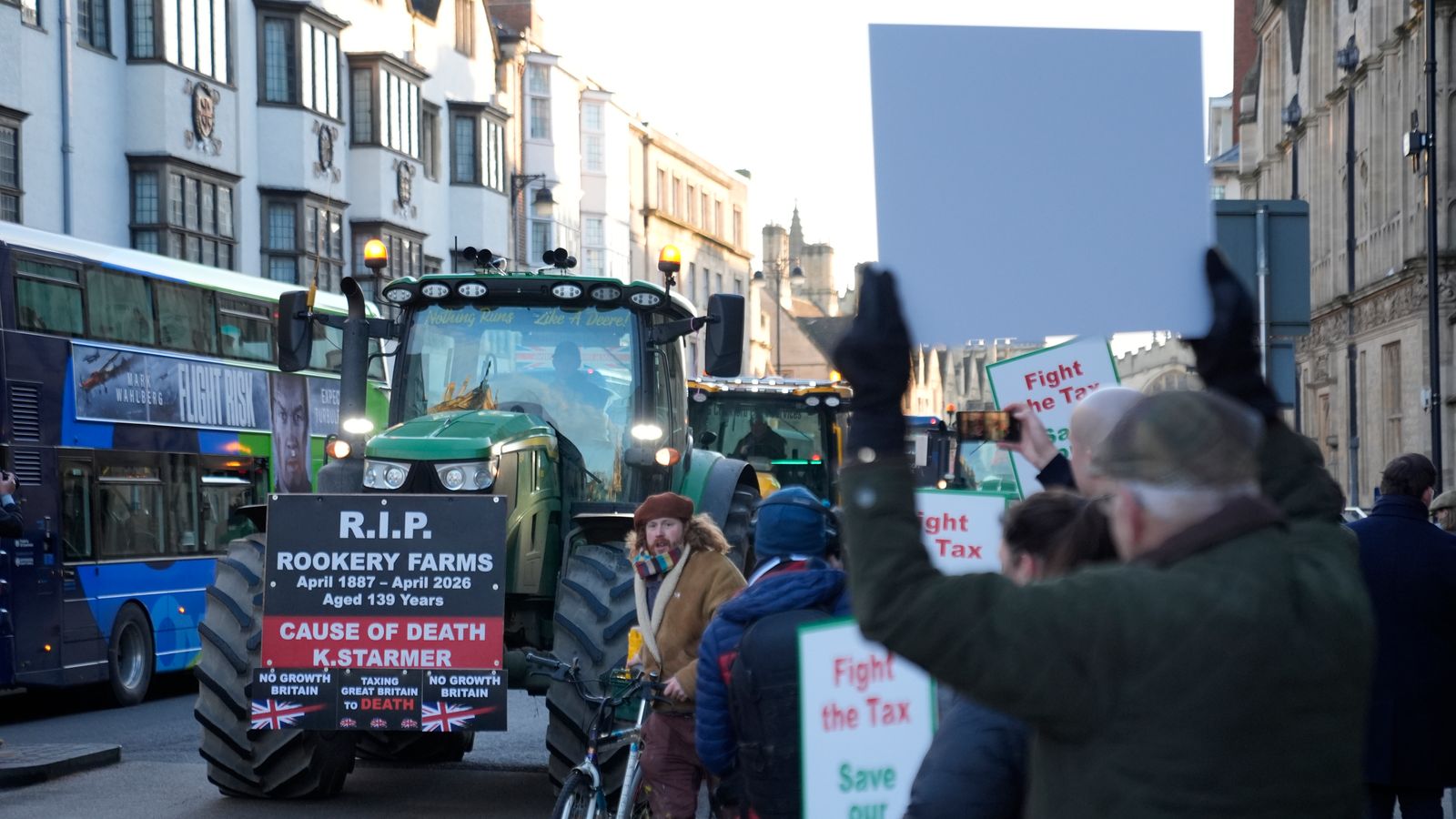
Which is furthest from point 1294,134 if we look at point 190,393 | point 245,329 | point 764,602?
point 764,602

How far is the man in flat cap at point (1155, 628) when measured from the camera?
279 centimetres

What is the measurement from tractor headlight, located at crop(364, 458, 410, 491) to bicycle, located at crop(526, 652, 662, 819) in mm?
3192

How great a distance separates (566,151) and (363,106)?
18.1 meters

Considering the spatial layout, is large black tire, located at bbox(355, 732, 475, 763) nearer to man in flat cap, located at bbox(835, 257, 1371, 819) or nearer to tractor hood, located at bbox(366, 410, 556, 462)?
tractor hood, located at bbox(366, 410, 556, 462)

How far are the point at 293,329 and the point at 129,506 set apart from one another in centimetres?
778

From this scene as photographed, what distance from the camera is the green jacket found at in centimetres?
278

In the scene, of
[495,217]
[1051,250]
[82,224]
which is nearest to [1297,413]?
[495,217]

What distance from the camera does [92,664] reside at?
696 inches

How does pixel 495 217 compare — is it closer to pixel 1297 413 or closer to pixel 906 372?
pixel 1297 413

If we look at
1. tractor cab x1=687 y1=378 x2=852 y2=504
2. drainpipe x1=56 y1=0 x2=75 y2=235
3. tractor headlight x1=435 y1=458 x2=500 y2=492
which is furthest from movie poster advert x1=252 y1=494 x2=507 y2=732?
drainpipe x1=56 y1=0 x2=75 y2=235

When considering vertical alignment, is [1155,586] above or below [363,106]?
below

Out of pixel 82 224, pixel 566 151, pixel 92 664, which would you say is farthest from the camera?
pixel 566 151

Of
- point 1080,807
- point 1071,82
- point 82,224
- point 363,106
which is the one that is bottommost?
point 1080,807

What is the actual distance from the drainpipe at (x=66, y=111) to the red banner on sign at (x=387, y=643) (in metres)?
19.5
